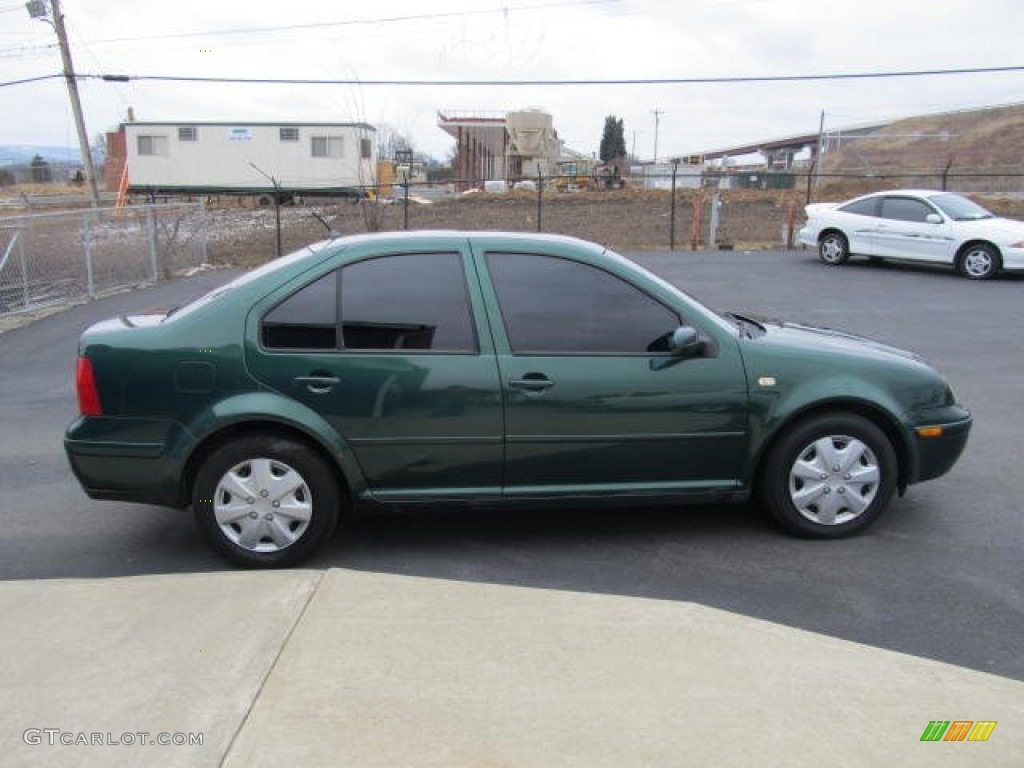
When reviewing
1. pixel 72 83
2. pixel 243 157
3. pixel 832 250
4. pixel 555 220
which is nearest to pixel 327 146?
pixel 243 157

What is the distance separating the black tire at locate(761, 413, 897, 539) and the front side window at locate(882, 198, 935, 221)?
513 inches

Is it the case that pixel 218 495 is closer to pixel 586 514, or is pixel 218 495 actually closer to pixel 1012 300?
pixel 586 514

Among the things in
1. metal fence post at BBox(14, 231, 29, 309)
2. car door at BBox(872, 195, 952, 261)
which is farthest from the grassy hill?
metal fence post at BBox(14, 231, 29, 309)

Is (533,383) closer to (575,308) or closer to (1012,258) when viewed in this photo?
(575,308)

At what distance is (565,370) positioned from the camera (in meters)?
4.31

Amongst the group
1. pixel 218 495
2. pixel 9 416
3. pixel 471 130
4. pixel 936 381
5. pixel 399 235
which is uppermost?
pixel 471 130

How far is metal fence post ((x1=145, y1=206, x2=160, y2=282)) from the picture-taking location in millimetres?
16097

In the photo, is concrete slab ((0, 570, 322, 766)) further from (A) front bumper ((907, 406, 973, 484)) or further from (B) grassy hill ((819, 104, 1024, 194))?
(B) grassy hill ((819, 104, 1024, 194))

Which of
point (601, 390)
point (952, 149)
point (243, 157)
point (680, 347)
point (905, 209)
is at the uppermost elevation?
point (952, 149)

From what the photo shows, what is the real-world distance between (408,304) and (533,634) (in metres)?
1.72

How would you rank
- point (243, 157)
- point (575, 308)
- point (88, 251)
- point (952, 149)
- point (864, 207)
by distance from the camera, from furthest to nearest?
point (952, 149), point (243, 157), point (864, 207), point (88, 251), point (575, 308)

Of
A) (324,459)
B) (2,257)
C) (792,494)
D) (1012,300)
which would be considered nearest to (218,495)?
(324,459)

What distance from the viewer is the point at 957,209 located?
15.9 meters

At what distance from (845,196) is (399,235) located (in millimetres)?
38689
